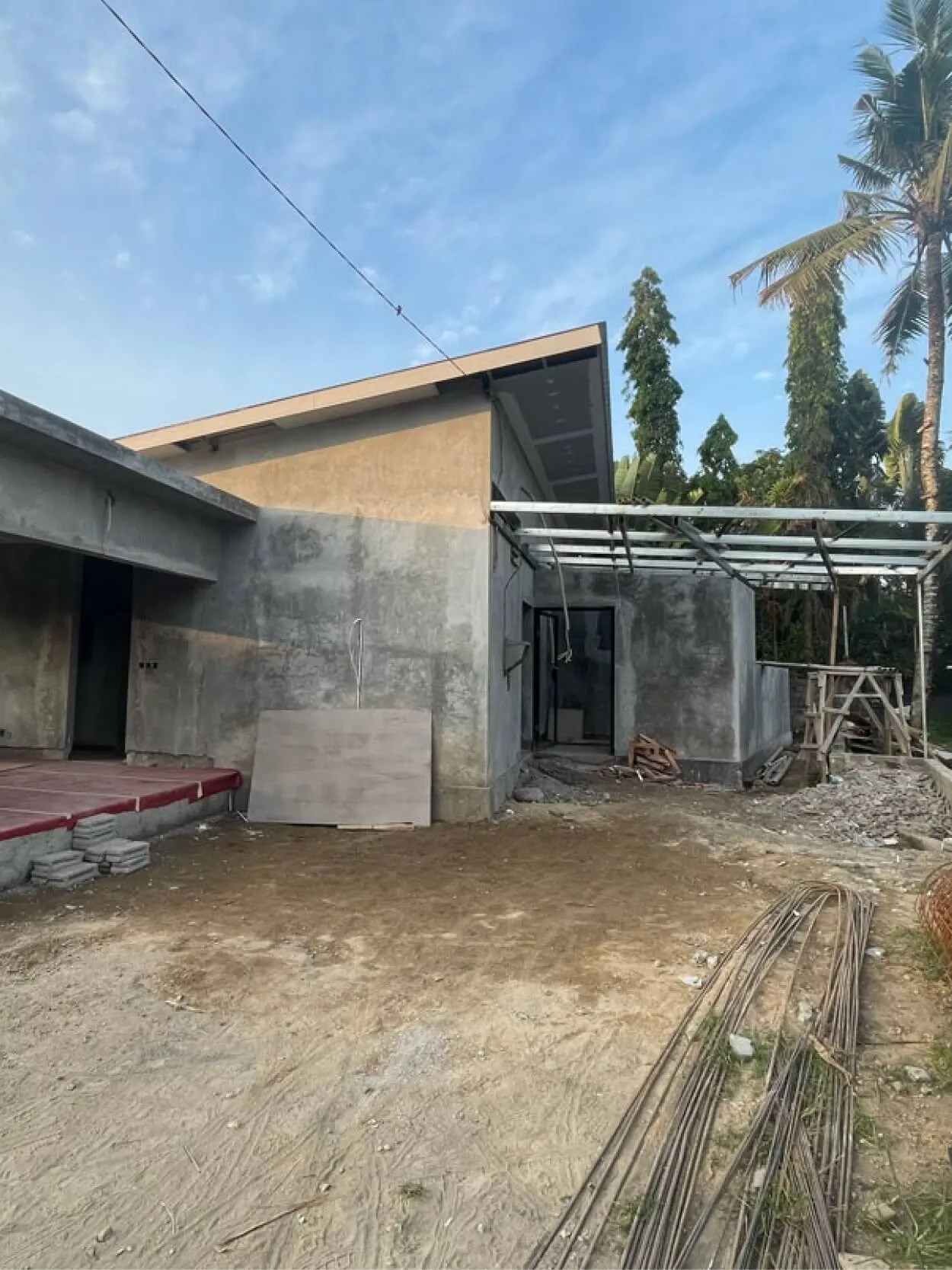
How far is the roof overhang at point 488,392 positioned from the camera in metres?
7.68

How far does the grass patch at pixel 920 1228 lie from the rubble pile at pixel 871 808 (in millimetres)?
5955

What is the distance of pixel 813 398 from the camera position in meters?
→ 19.4

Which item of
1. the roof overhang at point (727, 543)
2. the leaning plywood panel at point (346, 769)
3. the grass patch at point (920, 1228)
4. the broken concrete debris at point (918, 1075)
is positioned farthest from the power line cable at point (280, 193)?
the broken concrete debris at point (918, 1075)

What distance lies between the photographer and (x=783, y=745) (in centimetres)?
1727

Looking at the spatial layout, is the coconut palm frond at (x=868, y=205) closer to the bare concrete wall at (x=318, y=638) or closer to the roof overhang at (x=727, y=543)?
the roof overhang at (x=727, y=543)

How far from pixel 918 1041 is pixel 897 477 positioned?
852 inches

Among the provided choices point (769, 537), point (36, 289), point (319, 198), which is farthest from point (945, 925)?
point (36, 289)

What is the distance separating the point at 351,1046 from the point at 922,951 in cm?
345

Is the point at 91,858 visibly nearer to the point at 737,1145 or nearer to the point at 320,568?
the point at 320,568

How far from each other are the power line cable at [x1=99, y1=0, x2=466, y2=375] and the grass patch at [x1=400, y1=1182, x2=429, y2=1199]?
19.7 feet

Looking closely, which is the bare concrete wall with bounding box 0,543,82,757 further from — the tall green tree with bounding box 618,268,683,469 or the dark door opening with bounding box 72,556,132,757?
the tall green tree with bounding box 618,268,683,469

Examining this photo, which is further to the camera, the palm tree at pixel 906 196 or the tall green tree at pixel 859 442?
the tall green tree at pixel 859 442

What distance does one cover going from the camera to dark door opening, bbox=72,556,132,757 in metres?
10.6

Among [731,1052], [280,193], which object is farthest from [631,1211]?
[280,193]
